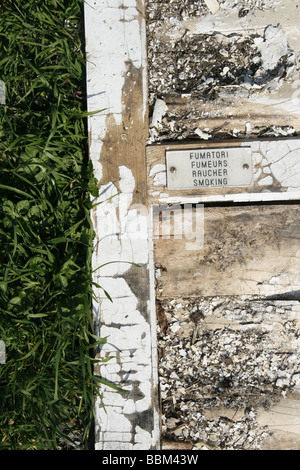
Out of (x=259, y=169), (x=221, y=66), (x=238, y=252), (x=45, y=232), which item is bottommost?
(x=238, y=252)

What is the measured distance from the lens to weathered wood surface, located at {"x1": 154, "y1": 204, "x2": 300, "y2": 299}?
6.83 ft

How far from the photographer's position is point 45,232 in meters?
2.09

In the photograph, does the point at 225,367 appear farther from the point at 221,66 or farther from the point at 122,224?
the point at 221,66

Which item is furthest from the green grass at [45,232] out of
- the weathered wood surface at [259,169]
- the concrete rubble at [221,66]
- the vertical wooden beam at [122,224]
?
the concrete rubble at [221,66]

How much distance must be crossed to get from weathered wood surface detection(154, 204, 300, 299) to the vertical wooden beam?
0.17 metres

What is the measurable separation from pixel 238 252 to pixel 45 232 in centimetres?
115

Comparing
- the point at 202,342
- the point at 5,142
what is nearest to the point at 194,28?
the point at 5,142

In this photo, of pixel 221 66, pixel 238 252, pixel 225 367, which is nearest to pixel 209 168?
pixel 238 252

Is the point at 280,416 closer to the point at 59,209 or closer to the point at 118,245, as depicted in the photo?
the point at 118,245

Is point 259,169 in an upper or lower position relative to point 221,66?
lower

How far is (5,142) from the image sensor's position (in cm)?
213

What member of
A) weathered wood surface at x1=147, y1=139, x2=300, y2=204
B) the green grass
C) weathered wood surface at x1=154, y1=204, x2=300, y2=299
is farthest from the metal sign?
the green grass

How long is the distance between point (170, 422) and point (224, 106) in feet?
6.35

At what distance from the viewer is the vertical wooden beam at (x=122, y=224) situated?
2043 mm
